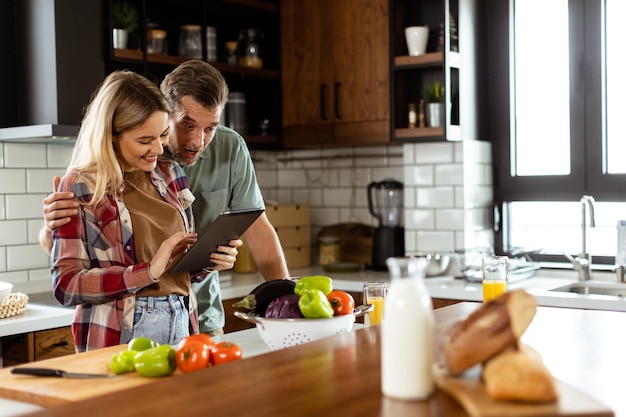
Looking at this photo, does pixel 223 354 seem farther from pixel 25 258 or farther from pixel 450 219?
pixel 450 219

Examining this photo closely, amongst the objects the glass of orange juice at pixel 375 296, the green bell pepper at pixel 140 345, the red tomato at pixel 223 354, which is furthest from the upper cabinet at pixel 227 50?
the red tomato at pixel 223 354

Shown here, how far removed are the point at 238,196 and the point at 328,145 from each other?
5.34 feet

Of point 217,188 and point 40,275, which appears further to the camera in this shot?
point 40,275

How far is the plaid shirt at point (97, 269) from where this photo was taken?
2068mm

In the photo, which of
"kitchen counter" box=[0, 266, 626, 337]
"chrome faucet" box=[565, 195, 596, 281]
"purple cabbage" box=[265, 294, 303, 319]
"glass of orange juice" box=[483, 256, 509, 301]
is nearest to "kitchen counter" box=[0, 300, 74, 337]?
"kitchen counter" box=[0, 266, 626, 337]

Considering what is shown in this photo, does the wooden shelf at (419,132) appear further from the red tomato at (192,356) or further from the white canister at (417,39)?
the red tomato at (192,356)

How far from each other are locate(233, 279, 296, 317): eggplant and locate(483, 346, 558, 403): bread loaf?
88 cm

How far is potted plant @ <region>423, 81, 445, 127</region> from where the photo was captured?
3.95 meters

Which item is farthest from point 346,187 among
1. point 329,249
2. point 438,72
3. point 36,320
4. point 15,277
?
point 36,320

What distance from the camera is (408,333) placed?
130 cm

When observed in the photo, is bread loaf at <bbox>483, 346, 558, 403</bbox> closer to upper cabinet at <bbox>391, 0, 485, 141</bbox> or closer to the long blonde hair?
the long blonde hair

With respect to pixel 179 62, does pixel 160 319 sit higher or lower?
lower

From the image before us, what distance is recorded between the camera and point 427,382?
1325 mm

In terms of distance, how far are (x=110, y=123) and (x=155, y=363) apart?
0.74 meters
